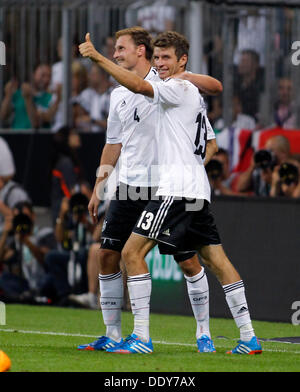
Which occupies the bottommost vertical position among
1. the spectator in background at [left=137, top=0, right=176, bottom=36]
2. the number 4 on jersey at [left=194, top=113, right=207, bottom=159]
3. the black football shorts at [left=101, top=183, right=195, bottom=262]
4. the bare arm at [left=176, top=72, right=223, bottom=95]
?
the black football shorts at [left=101, top=183, right=195, bottom=262]

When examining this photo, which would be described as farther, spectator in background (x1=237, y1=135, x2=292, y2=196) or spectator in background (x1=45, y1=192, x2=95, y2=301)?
spectator in background (x1=45, y1=192, x2=95, y2=301)

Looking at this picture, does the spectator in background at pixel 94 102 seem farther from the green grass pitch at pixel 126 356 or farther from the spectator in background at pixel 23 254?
the green grass pitch at pixel 126 356

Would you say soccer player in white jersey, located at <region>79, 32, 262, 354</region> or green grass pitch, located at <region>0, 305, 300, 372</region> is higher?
soccer player in white jersey, located at <region>79, 32, 262, 354</region>

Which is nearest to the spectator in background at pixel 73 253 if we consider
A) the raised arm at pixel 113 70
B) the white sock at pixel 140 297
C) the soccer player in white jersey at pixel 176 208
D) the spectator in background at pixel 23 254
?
the spectator in background at pixel 23 254

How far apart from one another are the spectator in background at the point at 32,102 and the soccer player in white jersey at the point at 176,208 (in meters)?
8.60

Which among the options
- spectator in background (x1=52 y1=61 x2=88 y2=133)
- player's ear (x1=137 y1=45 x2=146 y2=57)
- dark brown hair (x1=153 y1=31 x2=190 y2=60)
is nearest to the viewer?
dark brown hair (x1=153 y1=31 x2=190 y2=60)

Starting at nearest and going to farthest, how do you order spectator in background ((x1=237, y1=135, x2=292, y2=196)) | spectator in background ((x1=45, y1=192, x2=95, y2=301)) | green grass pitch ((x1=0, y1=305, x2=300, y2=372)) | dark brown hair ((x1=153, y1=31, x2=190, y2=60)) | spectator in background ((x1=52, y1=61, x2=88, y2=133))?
green grass pitch ((x1=0, y1=305, x2=300, y2=372)), dark brown hair ((x1=153, y1=31, x2=190, y2=60)), spectator in background ((x1=237, y1=135, x2=292, y2=196)), spectator in background ((x1=45, y1=192, x2=95, y2=301)), spectator in background ((x1=52, y1=61, x2=88, y2=133))

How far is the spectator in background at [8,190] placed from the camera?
15.4 metres

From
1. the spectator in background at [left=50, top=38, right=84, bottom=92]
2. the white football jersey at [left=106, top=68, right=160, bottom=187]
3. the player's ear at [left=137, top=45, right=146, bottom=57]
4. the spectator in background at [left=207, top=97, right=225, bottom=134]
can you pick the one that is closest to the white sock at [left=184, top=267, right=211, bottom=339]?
the white football jersey at [left=106, top=68, right=160, bottom=187]

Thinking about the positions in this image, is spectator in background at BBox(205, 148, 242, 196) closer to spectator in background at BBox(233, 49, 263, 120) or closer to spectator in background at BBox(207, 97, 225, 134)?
spectator in background at BBox(207, 97, 225, 134)

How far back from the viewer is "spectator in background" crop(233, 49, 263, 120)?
1489 cm

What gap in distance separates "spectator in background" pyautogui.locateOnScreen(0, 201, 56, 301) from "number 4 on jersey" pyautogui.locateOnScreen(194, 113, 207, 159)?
22.7 ft

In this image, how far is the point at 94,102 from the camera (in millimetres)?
16562

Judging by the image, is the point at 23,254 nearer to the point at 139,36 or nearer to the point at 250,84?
the point at 250,84
